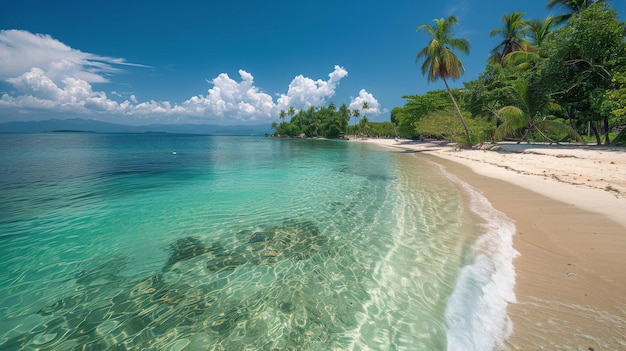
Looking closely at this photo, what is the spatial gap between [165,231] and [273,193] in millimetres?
4992

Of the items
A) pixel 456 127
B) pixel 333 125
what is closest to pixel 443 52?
pixel 456 127

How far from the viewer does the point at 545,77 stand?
816 inches

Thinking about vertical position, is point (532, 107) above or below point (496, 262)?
above

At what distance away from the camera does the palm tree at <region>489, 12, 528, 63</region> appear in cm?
3384

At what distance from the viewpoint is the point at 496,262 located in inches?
186

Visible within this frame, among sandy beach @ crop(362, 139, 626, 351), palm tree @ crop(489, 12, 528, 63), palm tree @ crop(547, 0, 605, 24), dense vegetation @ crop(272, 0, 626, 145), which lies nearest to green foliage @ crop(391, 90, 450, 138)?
dense vegetation @ crop(272, 0, 626, 145)

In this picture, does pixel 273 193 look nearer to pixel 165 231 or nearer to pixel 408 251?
pixel 165 231

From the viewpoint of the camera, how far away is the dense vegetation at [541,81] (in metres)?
17.5

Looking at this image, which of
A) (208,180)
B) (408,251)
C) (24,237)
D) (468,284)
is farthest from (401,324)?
(208,180)

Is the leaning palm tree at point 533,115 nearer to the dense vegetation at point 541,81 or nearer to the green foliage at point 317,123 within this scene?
the dense vegetation at point 541,81

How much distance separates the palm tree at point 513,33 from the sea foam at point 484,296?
42312mm

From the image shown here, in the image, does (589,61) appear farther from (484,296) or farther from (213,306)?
(213,306)

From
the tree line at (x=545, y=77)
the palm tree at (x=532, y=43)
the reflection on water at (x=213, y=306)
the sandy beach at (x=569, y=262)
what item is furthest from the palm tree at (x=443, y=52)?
the reflection on water at (x=213, y=306)

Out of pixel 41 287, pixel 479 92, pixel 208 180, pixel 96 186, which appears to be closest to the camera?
pixel 41 287
